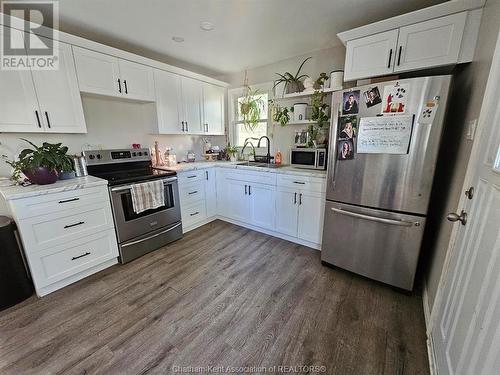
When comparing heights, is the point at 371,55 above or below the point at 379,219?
above

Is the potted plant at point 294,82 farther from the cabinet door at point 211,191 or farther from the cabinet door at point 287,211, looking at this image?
the cabinet door at point 211,191

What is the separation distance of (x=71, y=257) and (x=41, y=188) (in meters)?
0.68

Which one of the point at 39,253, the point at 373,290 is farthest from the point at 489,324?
the point at 39,253

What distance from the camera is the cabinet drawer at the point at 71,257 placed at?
70.4 inches

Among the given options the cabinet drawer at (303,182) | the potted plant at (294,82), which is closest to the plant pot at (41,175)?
the cabinet drawer at (303,182)

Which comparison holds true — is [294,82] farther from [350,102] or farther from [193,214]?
[193,214]

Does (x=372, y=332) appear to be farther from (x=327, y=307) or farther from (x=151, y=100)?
(x=151, y=100)

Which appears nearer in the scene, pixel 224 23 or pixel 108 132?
pixel 224 23

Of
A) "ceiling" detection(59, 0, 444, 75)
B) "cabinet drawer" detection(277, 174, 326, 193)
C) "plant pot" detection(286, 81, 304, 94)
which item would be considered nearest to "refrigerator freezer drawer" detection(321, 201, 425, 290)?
"cabinet drawer" detection(277, 174, 326, 193)

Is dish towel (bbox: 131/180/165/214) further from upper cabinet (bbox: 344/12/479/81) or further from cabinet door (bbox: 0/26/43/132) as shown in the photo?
upper cabinet (bbox: 344/12/479/81)

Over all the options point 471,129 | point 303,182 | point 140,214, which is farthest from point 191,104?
point 471,129

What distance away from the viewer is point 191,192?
302 centimetres

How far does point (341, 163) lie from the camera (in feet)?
6.39

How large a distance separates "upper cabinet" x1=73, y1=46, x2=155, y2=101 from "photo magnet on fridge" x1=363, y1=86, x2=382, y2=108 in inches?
99.8
